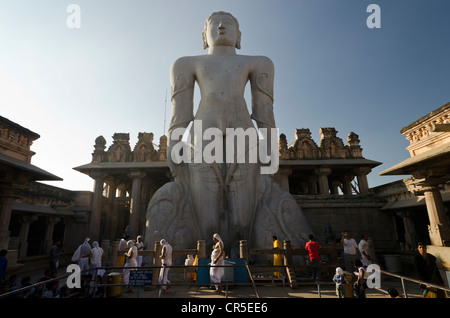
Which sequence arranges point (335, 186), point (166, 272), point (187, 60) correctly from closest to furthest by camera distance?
point (166, 272), point (187, 60), point (335, 186)

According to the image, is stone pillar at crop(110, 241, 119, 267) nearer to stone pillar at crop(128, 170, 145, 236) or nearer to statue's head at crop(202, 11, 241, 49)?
statue's head at crop(202, 11, 241, 49)

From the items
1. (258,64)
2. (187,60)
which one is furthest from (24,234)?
(258,64)

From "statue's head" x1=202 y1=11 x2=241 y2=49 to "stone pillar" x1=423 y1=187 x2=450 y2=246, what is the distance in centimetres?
897

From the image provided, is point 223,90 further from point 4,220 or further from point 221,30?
point 4,220

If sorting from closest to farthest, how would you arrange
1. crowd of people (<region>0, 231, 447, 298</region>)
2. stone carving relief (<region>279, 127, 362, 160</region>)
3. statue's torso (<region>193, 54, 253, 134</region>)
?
crowd of people (<region>0, 231, 447, 298</region>), statue's torso (<region>193, 54, 253, 134</region>), stone carving relief (<region>279, 127, 362, 160</region>)

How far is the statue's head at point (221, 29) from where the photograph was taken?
1046cm

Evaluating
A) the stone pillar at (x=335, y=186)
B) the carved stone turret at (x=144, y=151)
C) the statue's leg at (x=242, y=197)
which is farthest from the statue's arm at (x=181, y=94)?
the stone pillar at (x=335, y=186)

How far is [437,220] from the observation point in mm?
7512

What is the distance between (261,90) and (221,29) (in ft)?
9.99

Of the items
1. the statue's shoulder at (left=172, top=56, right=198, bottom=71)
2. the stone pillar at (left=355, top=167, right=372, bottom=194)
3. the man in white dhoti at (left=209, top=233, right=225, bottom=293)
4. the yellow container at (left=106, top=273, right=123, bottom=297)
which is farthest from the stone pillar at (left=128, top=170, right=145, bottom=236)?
the stone pillar at (left=355, top=167, right=372, bottom=194)

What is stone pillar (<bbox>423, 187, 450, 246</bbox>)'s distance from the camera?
7133mm

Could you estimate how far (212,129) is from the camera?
9.32 m

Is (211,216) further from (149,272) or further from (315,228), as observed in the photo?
(315,228)

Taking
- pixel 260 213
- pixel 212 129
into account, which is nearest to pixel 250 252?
pixel 260 213
